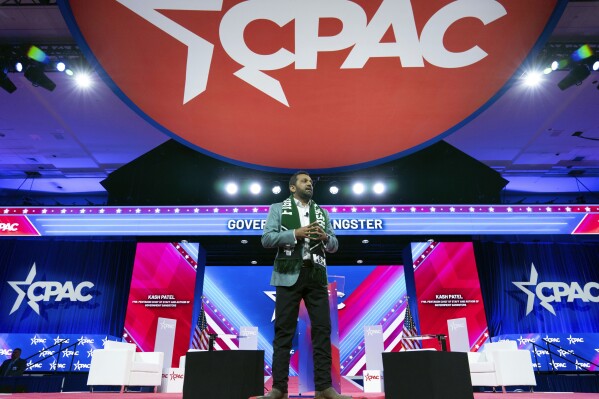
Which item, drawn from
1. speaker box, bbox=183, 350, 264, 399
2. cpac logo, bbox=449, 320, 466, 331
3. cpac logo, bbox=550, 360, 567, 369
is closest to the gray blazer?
speaker box, bbox=183, 350, 264, 399

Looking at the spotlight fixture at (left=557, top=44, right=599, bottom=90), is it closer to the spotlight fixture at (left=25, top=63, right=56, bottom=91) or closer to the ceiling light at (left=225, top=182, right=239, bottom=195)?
the ceiling light at (left=225, top=182, right=239, bottom=195)

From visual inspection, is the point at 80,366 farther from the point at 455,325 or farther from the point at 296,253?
the point at 296,253

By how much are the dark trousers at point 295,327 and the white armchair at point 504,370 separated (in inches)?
212

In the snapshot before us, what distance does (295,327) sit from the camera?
262 centimetres

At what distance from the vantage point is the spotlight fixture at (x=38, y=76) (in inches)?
276

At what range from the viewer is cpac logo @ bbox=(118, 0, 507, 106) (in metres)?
3.98

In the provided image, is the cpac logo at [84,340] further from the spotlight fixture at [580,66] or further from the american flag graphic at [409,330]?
the spotlight fixture at [580,66]

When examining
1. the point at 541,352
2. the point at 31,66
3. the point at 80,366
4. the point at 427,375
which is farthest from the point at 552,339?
the point at 31,66

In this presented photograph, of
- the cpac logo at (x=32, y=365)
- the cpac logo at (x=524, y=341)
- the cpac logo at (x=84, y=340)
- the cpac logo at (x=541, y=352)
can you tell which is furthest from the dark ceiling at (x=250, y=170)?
the cpac logo at (x=32, y=365)

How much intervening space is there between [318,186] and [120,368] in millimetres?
5354

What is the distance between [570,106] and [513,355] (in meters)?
4.85

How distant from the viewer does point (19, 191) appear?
11.6 metres

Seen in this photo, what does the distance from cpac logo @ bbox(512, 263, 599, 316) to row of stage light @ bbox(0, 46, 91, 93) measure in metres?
10.6

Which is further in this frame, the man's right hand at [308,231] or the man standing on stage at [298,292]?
the man's right hand at [308,231]
